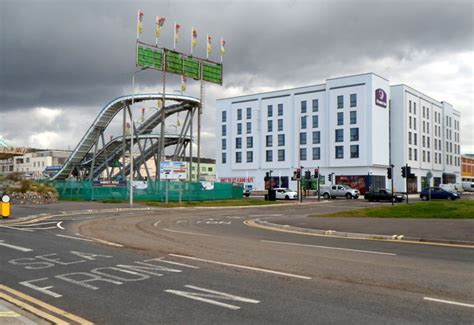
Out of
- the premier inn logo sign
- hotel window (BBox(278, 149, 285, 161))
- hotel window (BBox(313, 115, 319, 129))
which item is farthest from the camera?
hotel window (BBox(278, 149, 285, 161))

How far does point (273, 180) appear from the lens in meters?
82.6

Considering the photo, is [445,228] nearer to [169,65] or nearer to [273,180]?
[169,65]

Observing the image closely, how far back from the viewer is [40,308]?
6.37m

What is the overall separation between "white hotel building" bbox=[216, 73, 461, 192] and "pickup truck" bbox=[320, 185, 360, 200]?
8765 mm

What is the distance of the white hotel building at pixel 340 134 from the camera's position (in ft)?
235

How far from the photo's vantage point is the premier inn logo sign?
7212 cm

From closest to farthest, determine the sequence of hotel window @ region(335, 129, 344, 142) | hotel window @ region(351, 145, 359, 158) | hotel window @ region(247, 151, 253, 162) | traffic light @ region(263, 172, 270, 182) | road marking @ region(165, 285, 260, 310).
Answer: road marking @ region(165, 285, 260, 310)
hotel window @ region(351, 145, 359, 158)
hotel window @ region(335, 129, 344, 142)
traffic light @ region(263, 172, 270, 182)
hotel window @ region(247, 151, 253, 162)

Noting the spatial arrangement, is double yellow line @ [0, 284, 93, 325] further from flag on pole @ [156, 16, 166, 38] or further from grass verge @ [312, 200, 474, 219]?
flag on pole @ [156, 16, 166, 38]

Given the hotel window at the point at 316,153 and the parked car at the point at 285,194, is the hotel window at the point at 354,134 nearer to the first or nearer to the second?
the hotel window at the point at 316,153

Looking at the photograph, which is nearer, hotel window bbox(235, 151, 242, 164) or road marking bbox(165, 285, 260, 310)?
road marking bbox(165, 285, 260, 310)

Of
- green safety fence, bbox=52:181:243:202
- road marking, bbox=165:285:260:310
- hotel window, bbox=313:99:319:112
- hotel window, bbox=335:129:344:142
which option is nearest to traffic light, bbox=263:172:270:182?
hotel window, bbox=335:129:344:142

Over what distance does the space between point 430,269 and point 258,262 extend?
3.51m

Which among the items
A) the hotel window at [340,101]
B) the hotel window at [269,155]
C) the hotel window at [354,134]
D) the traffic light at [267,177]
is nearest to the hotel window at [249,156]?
the hotel window at [269,155]

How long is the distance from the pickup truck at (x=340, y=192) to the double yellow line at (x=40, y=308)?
2076 inches
